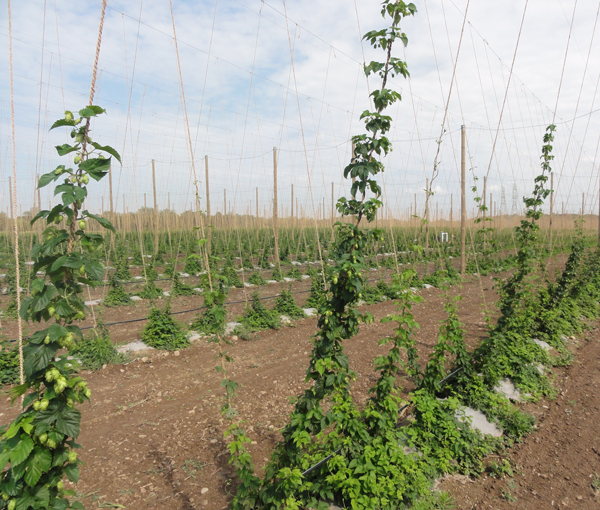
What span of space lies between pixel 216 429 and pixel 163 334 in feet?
7.87

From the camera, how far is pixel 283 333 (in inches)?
251

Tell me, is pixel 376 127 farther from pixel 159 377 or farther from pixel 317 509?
pixel 159 377

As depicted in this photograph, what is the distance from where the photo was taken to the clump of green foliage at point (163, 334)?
5340mm

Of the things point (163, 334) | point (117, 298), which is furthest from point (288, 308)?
point (117, 298)

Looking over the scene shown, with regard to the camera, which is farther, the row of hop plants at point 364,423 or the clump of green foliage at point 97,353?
the clump of green foliage at point 97,353

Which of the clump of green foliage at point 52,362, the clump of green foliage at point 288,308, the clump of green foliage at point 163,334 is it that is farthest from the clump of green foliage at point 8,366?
the clump of green foliage at point 288,308

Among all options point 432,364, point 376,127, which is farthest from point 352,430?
point 376,127

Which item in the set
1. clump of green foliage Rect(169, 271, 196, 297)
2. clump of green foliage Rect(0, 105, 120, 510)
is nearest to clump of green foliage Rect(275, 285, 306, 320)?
clump of green foliage Rect(169, 271, 196, 297)

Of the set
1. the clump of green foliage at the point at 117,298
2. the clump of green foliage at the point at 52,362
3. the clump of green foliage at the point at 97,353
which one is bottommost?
the clump of green foliage at the point at 97,353

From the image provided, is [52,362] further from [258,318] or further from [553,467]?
[258,318]

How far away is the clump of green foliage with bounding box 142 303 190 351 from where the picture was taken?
5.34m

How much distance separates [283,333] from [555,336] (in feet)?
14.2

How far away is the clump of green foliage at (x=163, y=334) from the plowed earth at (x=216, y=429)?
0.16 meters

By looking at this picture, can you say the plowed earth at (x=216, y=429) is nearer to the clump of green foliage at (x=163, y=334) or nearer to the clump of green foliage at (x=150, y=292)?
the clump of green foliage at (x=163, y=334)
